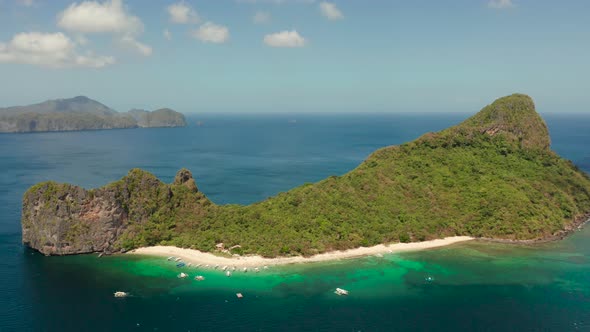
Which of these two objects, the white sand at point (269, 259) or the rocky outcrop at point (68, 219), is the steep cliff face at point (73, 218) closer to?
the rocky outcrop at point (68, 219)

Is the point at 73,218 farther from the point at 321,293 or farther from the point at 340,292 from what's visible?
the point at 340,292

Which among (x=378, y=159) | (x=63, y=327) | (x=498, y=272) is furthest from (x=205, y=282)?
(x=378, y=159)

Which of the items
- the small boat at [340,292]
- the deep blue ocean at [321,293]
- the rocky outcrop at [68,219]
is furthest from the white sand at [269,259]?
the small boat at [340,292]

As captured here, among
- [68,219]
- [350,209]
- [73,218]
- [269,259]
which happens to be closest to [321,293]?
[269,259]

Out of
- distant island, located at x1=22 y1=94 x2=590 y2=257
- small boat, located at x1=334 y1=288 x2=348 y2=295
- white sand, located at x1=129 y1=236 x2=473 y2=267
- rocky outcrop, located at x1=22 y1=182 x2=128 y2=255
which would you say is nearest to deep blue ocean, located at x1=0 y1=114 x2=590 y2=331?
small boat, located at x1=334 y1=288 x2=348 y2=295

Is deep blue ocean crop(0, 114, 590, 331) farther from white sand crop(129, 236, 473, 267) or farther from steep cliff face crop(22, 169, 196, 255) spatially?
steep cliff face crop(22, 169, 196, 255)

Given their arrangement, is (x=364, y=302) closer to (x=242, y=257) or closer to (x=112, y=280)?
(x=242, y=257)
